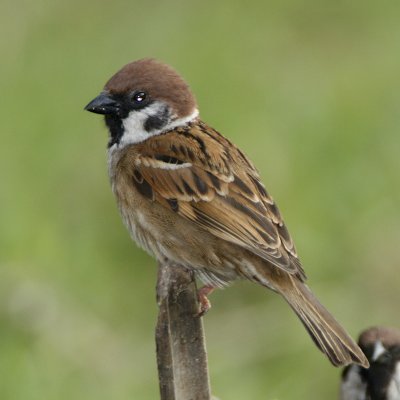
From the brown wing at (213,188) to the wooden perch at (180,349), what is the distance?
708mm

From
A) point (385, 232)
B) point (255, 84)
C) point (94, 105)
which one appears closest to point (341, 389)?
point (94, 105)

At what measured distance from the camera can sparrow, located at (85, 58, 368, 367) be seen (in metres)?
4.42

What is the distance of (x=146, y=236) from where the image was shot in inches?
180

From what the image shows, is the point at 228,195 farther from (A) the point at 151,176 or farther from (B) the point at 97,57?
(B) the point at 97,57

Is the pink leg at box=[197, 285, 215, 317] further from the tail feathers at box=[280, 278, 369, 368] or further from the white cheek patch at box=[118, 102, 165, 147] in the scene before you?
the white cheek patch at box=[118, 102, 165, 147]

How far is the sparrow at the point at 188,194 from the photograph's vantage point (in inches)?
174

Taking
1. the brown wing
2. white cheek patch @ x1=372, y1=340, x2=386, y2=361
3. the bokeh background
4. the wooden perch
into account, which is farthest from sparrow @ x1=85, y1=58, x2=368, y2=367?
the bokeh background

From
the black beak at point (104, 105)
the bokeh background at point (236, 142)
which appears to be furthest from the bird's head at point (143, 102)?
A: the bokeh background at point (236, 142)

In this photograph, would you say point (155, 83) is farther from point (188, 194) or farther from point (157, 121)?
point (188, 194)

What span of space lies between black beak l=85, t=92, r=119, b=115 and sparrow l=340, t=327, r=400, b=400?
115cm

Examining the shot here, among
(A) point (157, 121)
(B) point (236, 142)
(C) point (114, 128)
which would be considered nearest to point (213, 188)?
(A) point (157, 121)

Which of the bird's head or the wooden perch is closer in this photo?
the wooden perch

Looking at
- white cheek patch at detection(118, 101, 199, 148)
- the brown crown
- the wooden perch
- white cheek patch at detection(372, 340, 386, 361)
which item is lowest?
the wooden perch

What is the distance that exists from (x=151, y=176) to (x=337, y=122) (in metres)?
2.63
